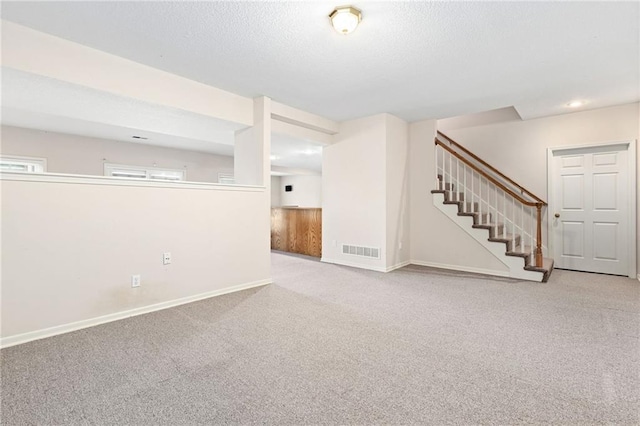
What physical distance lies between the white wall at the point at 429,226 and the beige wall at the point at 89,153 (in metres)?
5.16

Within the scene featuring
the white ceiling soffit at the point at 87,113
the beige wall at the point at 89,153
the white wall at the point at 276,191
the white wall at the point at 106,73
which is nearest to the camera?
the white wall at the point at 106,73

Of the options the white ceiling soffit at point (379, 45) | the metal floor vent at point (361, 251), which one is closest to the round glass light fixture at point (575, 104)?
the white ceiling soffit at point (379, 45)

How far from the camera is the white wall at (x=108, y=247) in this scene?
2439mm

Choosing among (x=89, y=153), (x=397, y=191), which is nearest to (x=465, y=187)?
(x=397, y=191)

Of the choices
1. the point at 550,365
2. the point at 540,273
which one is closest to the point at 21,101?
the point at 550,365

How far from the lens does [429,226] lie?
5320 mm

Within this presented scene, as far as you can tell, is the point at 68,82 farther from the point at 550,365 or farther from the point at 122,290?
the point at 550,365

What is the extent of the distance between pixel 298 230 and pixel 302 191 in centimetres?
389

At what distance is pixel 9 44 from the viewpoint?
244cm

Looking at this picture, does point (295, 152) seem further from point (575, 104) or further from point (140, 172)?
point (575, 104)

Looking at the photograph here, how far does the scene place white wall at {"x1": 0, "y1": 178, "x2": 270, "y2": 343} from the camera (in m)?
2.44

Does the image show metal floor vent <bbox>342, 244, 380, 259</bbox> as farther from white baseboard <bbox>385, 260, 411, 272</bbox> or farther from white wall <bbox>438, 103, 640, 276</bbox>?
→ white wall <bbox>438, 103, 640, 276</bbox>

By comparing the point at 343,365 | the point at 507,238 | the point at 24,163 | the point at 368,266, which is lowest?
the point at 343,365

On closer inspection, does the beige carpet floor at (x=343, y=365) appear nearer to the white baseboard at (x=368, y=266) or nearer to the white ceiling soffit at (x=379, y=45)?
the white baseboard at (x=368, y=266)
